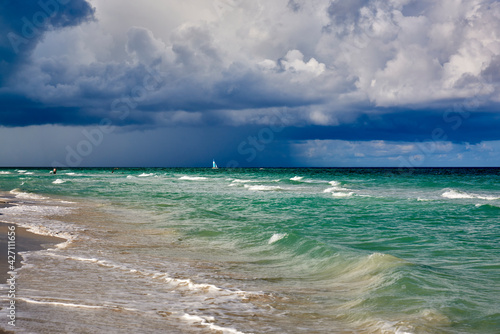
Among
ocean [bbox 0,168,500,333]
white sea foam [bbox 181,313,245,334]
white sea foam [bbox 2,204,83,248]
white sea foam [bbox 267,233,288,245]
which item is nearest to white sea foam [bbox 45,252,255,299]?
ocean [bbox 0,168,500,333]

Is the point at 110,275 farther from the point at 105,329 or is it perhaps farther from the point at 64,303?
the point at 105,329

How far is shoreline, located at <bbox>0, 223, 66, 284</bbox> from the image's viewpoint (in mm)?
9824

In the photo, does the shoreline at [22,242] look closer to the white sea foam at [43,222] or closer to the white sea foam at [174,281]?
the white sea foam at [43,222]

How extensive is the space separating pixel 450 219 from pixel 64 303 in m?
17.5

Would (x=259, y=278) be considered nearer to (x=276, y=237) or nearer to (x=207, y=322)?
(x=207, y=322)

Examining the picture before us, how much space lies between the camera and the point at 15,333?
513 cm

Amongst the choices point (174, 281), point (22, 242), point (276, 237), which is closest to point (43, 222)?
point (22, 242)

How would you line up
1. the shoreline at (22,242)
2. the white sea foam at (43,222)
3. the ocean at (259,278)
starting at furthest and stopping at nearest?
the white sea foam at (43,222) < the shoreline at (22,242) < the ocean at (259,278)

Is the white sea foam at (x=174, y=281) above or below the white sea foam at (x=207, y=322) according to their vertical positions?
below

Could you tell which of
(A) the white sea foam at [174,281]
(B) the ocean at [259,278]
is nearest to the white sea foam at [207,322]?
(B) the ocean at [259,278]

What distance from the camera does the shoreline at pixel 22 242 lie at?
982 cm

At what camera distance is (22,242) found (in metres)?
12.5

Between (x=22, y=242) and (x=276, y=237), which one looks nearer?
(x=22, y=242)

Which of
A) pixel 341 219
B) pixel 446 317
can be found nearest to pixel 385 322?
pixel 446 317
